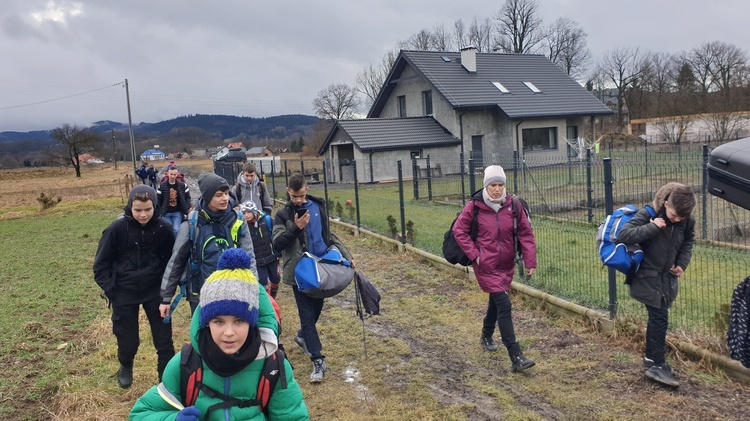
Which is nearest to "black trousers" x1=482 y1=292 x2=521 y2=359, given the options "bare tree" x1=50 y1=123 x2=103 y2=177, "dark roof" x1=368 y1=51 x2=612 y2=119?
"dark roof" x1=368 y1=51 x2=612 y2=119

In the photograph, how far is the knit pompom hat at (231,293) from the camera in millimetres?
2336

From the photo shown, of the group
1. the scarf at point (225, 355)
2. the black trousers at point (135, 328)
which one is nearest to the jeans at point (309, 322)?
the black trousers at point (135, 328)

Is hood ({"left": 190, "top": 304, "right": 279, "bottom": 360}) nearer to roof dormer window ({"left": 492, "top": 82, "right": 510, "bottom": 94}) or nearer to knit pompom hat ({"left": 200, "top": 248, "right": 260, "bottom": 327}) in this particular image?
knit pompom hat ({"left": 200, "top": 248, "right": 260, "bottom": 327})

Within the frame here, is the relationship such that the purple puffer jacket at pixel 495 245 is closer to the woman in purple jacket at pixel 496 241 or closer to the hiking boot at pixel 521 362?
the woman in purple jacket at pixel 496 241

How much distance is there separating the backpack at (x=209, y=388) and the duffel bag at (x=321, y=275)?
7.22 ft

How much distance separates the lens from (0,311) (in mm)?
7285

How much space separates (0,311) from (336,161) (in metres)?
22.8

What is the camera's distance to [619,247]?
13.5 feet

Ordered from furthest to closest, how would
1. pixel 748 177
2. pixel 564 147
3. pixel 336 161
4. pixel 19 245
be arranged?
pixel 564 147 < pixel 336 161 < pixel 19 245 < pixel 748 177

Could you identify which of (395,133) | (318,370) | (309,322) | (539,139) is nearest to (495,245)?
(309,322)

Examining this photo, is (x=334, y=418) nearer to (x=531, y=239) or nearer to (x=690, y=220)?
(x=531, y=239)

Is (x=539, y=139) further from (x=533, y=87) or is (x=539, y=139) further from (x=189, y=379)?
(x=189, y=379)

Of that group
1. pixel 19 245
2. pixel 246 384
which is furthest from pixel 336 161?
pixel 246 384

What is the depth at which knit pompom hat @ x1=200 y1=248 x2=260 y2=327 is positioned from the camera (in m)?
2.34
